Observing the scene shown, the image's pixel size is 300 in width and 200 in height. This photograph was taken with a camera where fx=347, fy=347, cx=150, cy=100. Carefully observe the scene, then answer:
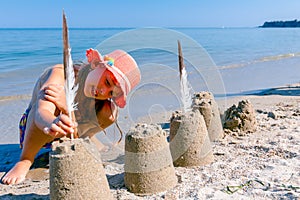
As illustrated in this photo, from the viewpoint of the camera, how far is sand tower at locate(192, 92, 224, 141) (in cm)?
390

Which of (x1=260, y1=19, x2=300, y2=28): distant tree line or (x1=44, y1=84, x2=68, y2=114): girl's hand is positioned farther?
(x1=260, y1=19, x2=300, y2=28): distant tree line

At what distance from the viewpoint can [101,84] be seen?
327cm

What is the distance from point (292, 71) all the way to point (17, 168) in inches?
394

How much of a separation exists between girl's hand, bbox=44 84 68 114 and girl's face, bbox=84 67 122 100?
24 centimetres

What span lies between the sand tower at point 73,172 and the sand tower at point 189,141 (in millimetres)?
1049

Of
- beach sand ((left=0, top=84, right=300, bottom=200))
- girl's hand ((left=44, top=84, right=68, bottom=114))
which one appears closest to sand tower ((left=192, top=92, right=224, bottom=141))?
beach sand ((left=0, top=84, right=300, bottom=200))

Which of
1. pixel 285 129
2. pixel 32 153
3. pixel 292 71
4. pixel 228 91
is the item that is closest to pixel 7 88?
pixel 228 91

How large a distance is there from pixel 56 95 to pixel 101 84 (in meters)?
0.43

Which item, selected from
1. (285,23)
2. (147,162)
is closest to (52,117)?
(147,162)

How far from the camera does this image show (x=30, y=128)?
335cm

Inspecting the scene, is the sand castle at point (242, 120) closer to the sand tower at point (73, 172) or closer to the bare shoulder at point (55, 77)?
the bare shoulder at point (55, 77)

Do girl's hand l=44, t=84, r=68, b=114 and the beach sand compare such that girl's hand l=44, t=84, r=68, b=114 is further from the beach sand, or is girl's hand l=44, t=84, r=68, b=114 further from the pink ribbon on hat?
the beach sand

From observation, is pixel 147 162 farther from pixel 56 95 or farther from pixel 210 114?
pixel 210 114

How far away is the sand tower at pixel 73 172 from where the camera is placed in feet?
7.57
